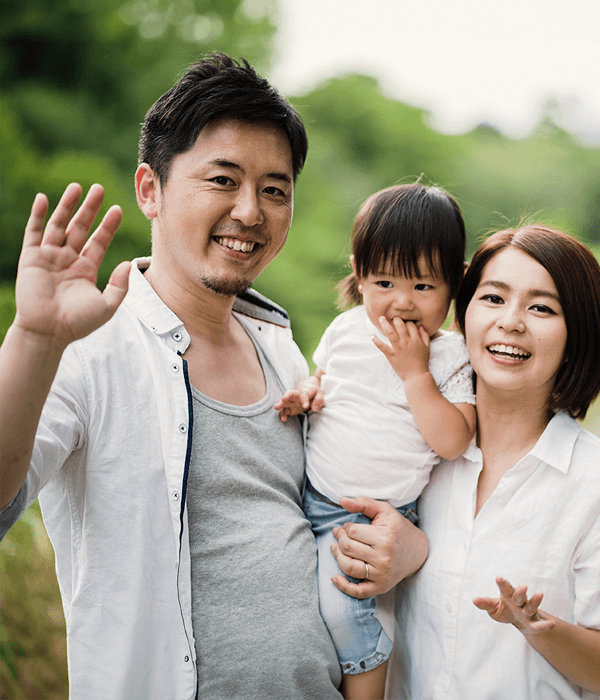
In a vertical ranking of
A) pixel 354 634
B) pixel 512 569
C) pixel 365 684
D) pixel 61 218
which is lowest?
pixel 365 684

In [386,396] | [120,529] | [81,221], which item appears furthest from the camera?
[386,396]

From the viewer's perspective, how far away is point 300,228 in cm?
644

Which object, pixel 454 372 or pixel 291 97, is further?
pixel 291 97

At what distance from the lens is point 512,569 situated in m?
1.66

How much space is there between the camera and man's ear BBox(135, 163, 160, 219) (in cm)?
189

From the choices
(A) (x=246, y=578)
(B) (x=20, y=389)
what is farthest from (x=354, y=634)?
(B) (x=20, y=389)

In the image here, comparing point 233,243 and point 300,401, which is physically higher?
point 233,243

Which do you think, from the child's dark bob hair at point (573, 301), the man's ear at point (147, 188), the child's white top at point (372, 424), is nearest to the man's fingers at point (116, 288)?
the man's ear at point (147, 188)

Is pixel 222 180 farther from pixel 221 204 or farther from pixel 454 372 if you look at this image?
pixel 454 372

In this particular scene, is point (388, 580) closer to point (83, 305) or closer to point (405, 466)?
point (405, 466)

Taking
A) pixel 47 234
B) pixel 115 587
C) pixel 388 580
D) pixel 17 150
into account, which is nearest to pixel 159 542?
pixel 115 587

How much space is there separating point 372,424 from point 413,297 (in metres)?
0.44

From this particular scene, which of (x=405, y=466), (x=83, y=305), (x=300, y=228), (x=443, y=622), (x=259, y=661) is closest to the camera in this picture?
(x=83, y=305)

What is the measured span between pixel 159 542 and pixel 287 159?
1.22 meters
